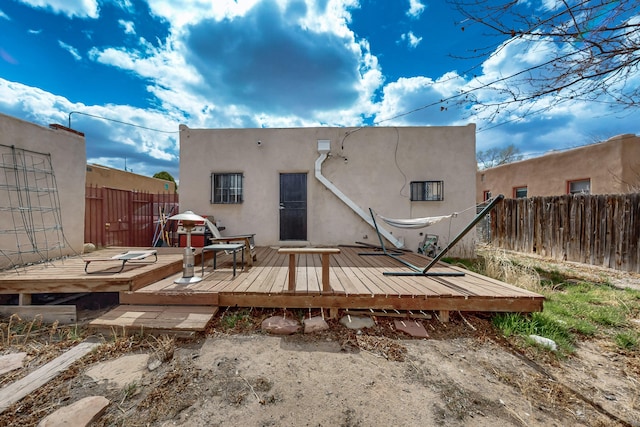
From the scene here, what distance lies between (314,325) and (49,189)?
4.72m

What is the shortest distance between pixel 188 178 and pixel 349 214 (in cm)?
406

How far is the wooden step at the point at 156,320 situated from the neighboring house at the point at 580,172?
1065 cm

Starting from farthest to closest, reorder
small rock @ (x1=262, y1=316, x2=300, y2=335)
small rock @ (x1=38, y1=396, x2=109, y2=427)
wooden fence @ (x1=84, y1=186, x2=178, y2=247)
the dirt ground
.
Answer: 1. wooden fence @ (x1=84, y1=186, x2=178, y2=247)
2. small rock @ (x1=262, y1=316, x2=300, y2=335)
3. the dirt ground
4. small rock @ (x1=38, y1=396, x2=109, y2=427)

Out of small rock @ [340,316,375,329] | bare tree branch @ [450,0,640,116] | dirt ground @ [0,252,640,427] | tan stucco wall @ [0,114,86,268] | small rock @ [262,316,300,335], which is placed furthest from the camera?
tan stucco wall @ [0,114,86,268]

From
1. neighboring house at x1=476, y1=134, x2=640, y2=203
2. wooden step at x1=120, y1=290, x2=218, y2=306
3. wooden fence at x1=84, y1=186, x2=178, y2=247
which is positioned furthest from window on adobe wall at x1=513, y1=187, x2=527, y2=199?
wooden fence at x1=84, y1=186, x2=178, y2=247

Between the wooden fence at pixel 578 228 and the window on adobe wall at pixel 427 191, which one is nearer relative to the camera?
the wooden fence at pixel 578 228

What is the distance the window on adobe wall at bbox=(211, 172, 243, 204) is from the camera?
5879mm

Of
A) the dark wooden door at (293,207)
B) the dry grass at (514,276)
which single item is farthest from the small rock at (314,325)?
the dark wooden door at (293,207)

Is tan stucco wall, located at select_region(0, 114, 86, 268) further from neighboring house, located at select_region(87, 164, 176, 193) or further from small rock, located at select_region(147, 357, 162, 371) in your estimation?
neighboring house, located at select_region(87, 164, 176, 193)

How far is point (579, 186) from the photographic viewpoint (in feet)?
26.3

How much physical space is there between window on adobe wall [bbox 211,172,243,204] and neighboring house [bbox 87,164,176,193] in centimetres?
467

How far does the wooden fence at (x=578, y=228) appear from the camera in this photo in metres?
4.71

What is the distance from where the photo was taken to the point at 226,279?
3.11m

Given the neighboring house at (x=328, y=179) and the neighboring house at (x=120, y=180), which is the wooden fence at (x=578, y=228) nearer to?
the neighboring house at (x=328, y=179)
